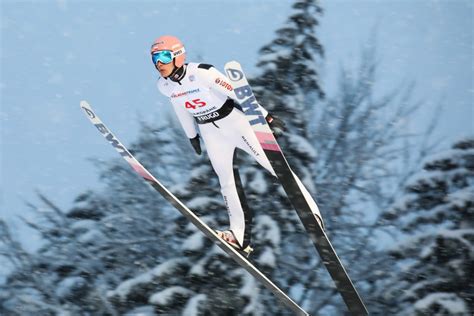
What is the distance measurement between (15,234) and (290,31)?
3.92 metres

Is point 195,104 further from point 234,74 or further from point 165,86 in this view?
point 234,74

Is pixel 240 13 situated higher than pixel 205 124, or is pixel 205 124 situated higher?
pixel 240 13

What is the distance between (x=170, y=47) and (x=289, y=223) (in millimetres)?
4701

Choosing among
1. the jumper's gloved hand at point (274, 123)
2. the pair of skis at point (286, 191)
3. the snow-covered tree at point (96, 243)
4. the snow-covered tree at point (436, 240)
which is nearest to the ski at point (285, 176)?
the pair of skis at point (286, 191)

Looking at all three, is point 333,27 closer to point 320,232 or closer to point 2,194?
point 2,194

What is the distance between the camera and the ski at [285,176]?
4480mm

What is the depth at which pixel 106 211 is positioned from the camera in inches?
393

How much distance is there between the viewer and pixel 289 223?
30.2ft

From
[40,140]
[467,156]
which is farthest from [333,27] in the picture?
[40,140]

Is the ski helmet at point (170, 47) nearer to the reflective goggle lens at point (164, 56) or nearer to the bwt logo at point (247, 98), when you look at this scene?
the reflective goggle lens at point (164, 56)

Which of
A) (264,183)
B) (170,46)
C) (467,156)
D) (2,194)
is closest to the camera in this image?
(170,46)

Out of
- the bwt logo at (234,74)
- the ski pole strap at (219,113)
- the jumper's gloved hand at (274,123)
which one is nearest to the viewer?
the bwt logo at (234,74)

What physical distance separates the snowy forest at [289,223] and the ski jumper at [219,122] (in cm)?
351

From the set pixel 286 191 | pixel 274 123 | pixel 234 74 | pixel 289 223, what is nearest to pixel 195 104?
pixel 274 123
